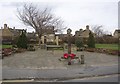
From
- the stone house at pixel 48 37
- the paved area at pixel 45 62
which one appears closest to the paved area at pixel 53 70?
the paved area at pixel 45 62

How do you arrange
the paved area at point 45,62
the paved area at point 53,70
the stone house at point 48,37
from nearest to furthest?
the paved area at point 53,70 → the paved area at point 45,62 → the stone house at point 48,37

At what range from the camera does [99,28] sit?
121812mm

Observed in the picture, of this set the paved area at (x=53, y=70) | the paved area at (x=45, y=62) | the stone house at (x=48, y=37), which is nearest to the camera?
the paved area at (x=53, y=70)

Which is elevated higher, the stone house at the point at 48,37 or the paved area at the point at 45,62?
the stone house at the point at 48,37

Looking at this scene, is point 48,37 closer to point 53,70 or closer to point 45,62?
point 45,62

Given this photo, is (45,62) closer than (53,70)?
→ No

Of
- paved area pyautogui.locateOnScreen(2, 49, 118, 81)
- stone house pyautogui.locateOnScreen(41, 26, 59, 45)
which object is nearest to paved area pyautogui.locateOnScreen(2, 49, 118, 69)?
paved area pyautogui.locateOnScreen(2, 49, 118, 81)

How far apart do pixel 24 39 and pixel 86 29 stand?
57431mm

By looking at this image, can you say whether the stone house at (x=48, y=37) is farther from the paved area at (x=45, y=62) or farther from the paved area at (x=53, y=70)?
the paved area at (x=53, y=70)

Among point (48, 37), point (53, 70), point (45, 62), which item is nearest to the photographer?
point (53, 70)

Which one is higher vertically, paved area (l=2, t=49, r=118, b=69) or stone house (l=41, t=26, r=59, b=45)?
stone house (l=41, t=26, r=59, b=45)

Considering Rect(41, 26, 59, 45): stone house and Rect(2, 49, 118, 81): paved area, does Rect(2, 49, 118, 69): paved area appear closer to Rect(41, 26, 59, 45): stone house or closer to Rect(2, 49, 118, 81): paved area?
Rect(2, 49, 118, 81): paved area

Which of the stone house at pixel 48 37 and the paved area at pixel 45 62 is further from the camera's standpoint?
the stone house at pixel 48 37

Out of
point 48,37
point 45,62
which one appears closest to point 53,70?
point 45,62
